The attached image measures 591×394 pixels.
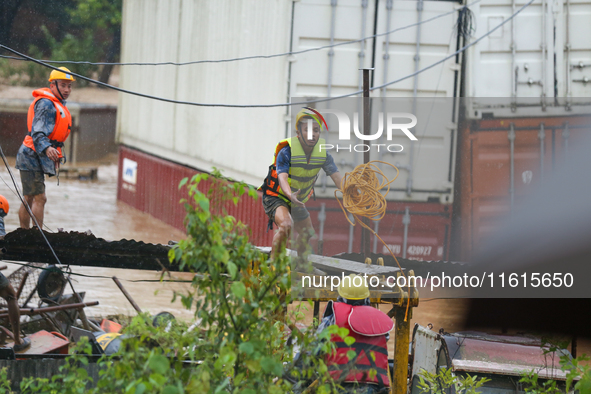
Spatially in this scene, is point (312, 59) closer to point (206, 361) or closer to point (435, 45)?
point (435, 45)

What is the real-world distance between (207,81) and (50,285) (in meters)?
5.62

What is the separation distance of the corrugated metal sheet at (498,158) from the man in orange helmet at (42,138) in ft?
15.9

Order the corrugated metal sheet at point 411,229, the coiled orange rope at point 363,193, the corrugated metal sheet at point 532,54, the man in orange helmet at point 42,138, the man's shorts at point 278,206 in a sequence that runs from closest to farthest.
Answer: the coiled orange rope at point 363,193 → the man's shorts at point 278,206 → the man in orange helmet at point 42,138 → the corrugated metal sheet at point 411,229 → the corrugated metal sheet at point 532,54

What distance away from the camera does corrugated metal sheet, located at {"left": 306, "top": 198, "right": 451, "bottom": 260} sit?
26.4 ft

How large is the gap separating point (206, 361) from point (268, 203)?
298cm

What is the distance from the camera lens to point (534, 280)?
5598mm

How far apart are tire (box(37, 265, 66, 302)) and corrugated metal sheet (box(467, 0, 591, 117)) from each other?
5.77m

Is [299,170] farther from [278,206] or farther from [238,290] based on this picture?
[238,290]

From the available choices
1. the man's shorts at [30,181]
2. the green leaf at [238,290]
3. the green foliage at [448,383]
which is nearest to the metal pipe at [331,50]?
the man's shorts at [30,181]

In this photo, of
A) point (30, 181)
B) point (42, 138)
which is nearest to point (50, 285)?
point (30, 181)

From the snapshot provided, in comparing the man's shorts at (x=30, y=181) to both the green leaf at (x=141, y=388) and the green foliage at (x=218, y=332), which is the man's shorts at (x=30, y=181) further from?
the green leaf at (x=141, y=388)

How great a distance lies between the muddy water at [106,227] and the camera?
8781 millimetres

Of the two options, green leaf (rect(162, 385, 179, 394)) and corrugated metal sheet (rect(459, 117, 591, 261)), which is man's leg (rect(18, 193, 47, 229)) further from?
green leaf (rect(162, 385, 179, 394))

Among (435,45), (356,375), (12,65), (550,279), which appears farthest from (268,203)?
(12,65)
